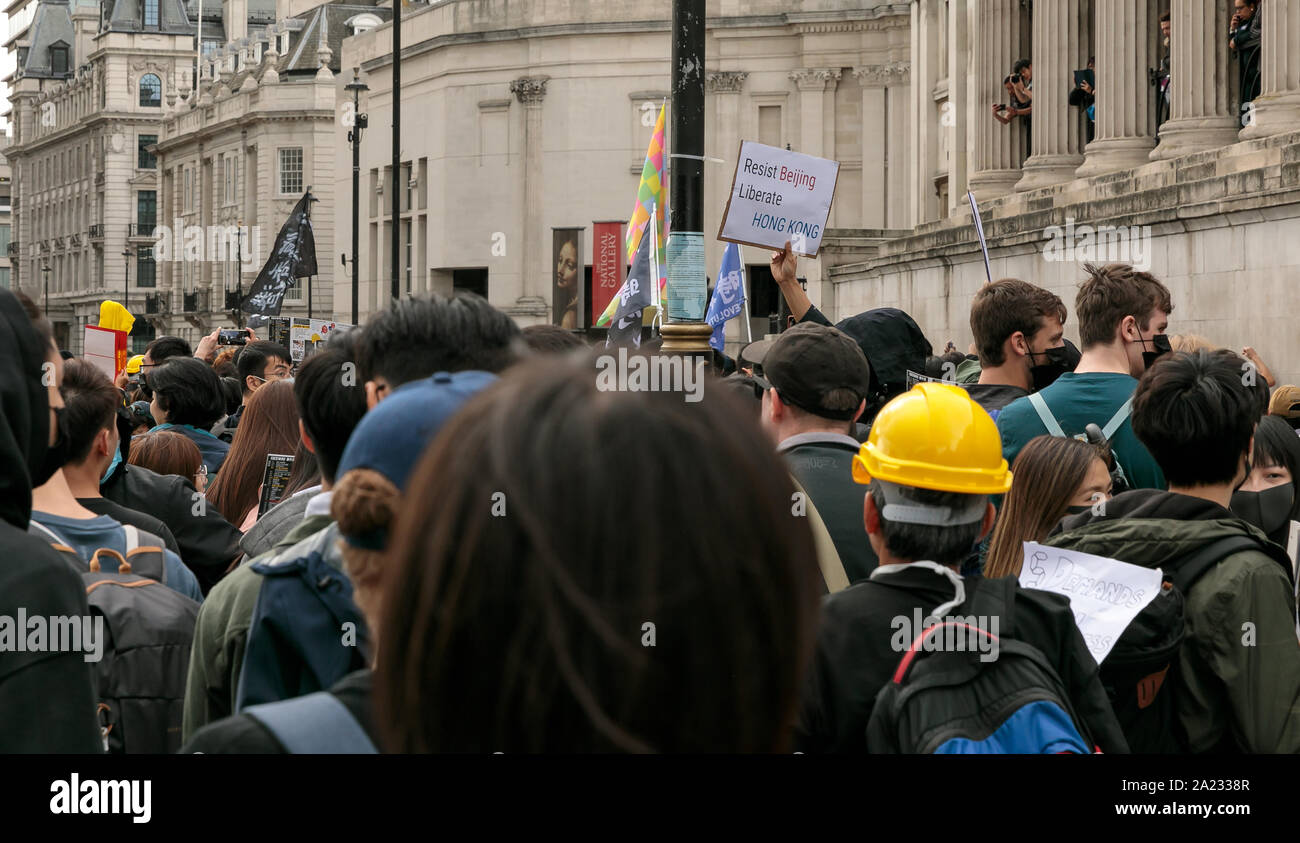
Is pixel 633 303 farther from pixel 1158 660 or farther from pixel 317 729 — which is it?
pixel 317 729

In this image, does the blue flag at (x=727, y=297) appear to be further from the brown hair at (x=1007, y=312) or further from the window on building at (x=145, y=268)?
the window on building at (x=145, y=268)

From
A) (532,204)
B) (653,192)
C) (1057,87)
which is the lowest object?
(653,192)

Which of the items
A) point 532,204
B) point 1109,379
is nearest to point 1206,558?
point 1109,379

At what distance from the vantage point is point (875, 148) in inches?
1768

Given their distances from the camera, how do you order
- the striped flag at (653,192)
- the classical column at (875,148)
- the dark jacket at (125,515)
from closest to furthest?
the dark jacket at (125,515)
the striped flag at (653,192)
the classical column at (875,148)

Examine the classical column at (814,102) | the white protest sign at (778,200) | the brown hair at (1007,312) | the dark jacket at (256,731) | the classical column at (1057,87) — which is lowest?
the dark jacket at (256,731)

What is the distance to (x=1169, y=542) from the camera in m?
4.26

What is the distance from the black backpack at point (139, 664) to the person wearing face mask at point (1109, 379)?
2962mm

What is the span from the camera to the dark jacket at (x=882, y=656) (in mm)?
3467

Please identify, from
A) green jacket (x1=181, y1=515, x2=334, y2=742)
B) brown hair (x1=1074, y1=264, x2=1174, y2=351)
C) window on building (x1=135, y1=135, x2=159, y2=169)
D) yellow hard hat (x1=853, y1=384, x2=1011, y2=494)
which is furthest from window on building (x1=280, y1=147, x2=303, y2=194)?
yellow hard hat (x1=853, y1=384, x2=1011, y2=494)

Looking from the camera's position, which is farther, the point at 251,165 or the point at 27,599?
the point at 251,165

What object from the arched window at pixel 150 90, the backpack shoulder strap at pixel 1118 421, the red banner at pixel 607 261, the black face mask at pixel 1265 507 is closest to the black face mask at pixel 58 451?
the backpack shoulder strap at pixel 1118 421

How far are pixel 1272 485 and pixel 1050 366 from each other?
37.6 inches

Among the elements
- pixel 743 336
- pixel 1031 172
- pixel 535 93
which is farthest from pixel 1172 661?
pixel 535 93
